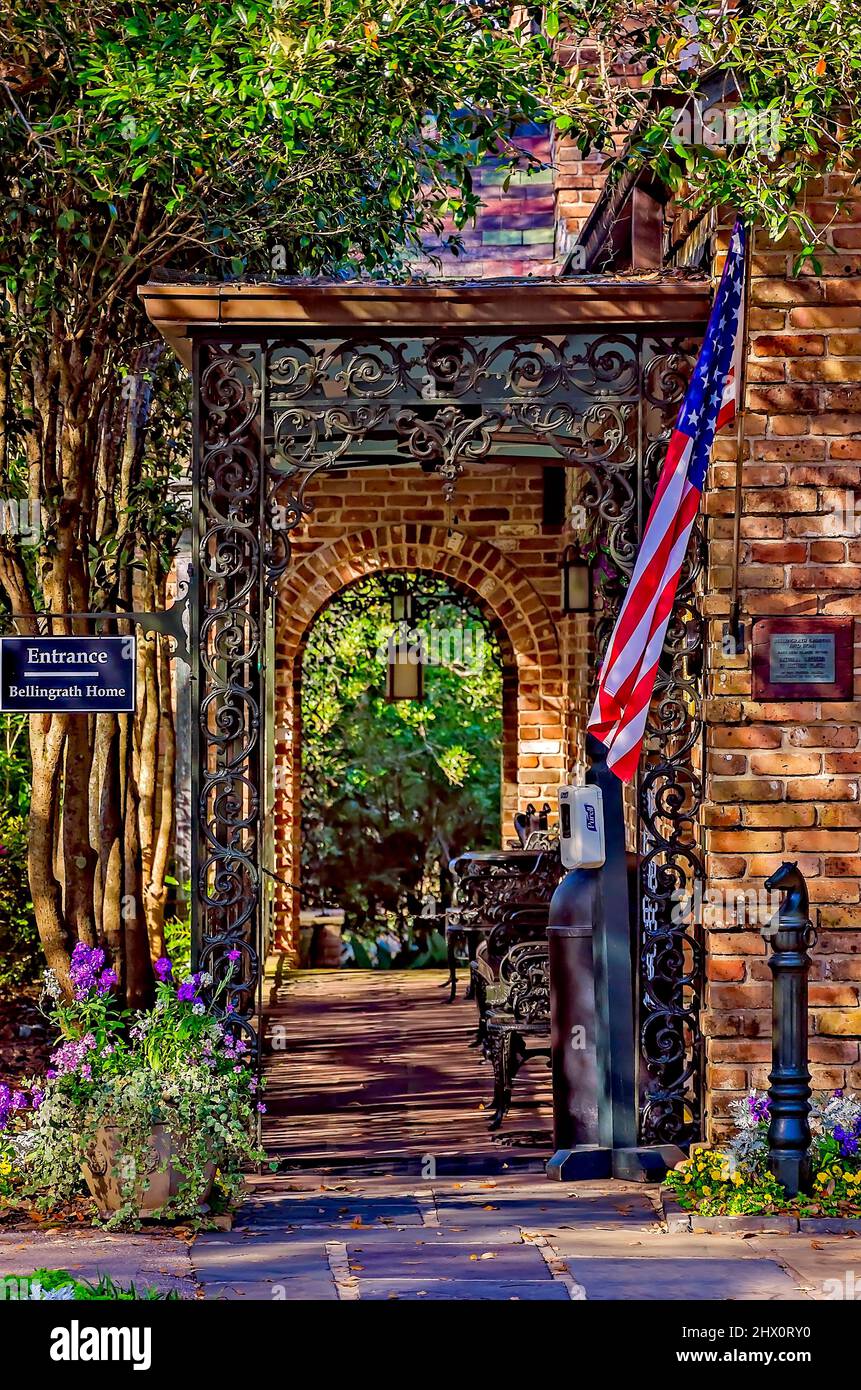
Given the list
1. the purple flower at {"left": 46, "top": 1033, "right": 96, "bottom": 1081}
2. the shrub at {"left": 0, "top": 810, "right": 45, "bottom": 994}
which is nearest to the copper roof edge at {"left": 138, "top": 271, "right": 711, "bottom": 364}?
the purple flower at {"left": 46, "top": 1033, "right": 96, "bottom": 1081}

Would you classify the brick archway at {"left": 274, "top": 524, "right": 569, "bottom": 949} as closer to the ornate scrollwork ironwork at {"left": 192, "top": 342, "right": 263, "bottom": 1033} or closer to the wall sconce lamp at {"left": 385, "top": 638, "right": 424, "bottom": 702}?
the wall sconce lamp at {"left": 385, "top": 638, "right": 424, "bottom": 702}

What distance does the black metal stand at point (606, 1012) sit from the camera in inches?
258

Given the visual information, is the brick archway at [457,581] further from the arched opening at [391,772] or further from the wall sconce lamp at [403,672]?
the arched opening at [391,772]

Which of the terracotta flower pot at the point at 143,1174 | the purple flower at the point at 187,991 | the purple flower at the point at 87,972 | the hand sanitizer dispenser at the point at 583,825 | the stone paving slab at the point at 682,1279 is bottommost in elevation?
the stone paving slab at the point at 682,1279

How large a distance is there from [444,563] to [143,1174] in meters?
8.14

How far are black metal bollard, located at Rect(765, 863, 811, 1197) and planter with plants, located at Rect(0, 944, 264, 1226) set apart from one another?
5.68 feet

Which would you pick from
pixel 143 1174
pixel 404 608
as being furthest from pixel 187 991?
pixel 404 608

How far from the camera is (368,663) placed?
54.3 feet

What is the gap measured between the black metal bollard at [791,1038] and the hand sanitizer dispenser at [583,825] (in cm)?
81

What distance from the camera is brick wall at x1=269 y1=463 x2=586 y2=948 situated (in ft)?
44.0

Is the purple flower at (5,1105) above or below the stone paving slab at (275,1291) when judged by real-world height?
above

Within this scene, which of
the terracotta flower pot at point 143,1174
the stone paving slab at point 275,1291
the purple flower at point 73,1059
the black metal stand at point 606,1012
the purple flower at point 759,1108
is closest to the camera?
the stone paving slab at point 275,1291

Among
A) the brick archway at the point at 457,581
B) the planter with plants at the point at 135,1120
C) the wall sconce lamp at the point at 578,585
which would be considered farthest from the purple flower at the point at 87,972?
the brick archway at the point at 457,581
